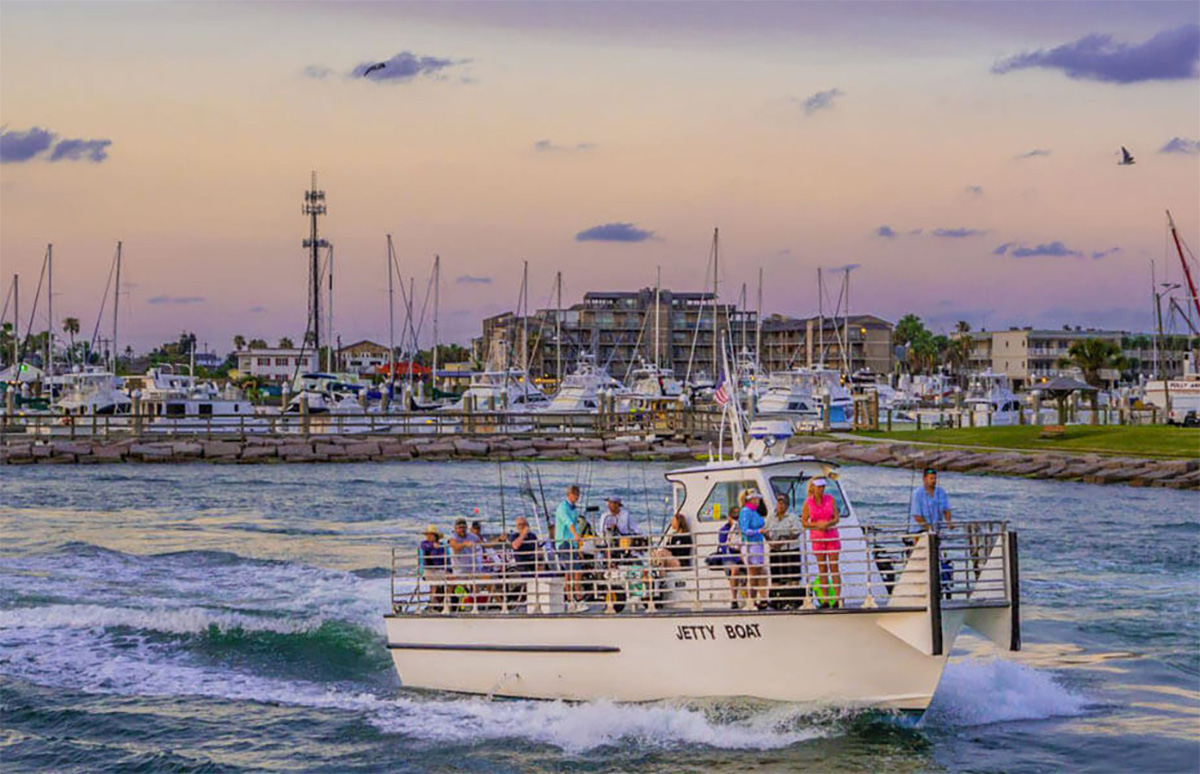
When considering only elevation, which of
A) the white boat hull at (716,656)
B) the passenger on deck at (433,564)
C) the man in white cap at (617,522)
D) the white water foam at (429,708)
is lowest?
the white water foam at (429,708)

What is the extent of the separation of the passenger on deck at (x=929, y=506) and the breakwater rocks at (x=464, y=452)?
147ft

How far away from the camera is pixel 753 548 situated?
66.2 ft

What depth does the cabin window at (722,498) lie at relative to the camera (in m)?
21.6

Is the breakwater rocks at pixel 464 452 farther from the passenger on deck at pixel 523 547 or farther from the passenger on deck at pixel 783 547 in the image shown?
the passenger on deck at pixel 783 547

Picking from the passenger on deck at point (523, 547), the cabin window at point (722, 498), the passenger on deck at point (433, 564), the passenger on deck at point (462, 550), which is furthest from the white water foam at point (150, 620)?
the cabin window at point (722, 498)

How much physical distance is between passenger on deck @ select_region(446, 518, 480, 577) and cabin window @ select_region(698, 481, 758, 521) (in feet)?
11.5

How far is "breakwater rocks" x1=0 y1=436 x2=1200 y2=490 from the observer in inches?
2643

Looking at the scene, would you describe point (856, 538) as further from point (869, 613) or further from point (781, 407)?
point (781, 407)

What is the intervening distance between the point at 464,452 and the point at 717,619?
2281 inches

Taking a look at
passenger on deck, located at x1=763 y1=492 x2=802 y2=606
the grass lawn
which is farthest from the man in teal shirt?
the grass lawn

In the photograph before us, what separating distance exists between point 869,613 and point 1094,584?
18.1 metres

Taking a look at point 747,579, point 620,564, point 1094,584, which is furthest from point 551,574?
point 1094,584

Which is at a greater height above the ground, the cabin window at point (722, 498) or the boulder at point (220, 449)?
the cabin window at point (722, 498)

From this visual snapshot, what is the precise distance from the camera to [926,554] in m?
18.8
